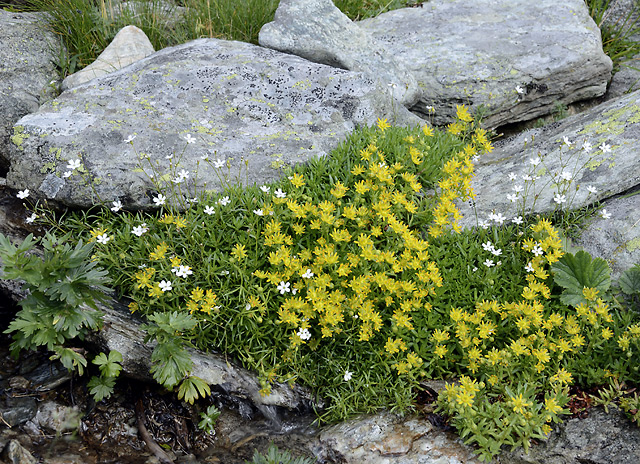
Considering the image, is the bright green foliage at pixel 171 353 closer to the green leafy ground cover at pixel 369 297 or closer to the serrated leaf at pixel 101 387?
the green leafy ground cover at pixel 369 297

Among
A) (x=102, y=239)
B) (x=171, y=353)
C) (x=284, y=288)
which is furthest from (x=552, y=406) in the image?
(x=102, y=239)

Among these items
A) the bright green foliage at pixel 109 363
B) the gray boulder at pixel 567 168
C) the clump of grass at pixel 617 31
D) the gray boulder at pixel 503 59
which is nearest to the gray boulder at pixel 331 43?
the gray boulder at pixel 503 59

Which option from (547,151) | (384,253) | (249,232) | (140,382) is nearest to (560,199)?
(547,151)

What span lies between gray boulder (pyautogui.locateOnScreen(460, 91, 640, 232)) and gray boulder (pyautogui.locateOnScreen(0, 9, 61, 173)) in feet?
14.9

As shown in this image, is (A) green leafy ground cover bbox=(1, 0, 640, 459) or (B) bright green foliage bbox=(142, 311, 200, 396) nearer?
(B) bright green foliage bbox=(142, 311, 200, 396)

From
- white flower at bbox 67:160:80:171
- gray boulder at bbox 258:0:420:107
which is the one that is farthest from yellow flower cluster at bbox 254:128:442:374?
gray boulder at bbox 258:0:420:107

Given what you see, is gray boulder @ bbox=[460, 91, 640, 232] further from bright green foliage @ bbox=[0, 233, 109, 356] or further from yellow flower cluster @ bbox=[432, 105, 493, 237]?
bright green foliage @ bbox=[0, 233, 109, 356]

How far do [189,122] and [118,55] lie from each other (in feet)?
6.38

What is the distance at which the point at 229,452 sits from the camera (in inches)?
137

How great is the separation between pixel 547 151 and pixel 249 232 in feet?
9.84

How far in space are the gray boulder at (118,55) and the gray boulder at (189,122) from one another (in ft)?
2.14

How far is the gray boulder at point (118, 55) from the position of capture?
5.98 m

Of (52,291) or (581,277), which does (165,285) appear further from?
(581,277)

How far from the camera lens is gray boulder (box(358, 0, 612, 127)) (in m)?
6.42
